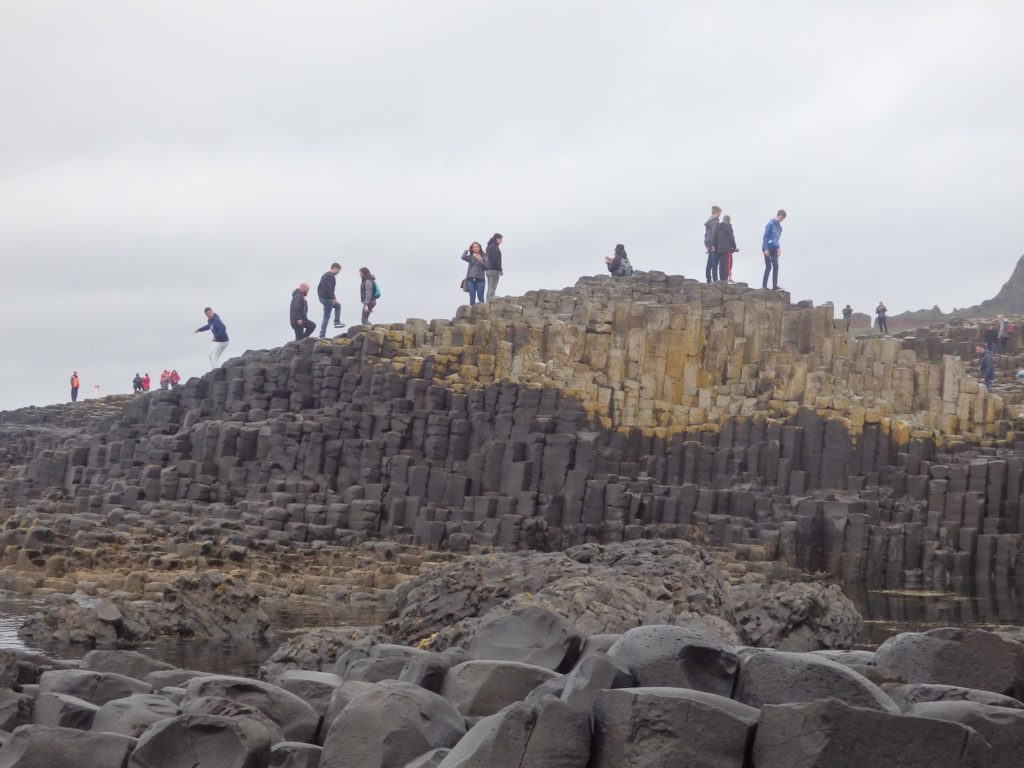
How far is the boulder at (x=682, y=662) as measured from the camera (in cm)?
941

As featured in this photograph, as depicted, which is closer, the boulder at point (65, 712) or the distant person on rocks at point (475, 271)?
the boulder at point (65, 712)

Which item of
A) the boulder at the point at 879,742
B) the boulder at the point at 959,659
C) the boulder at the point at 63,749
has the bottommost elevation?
the boulder at the point at 63,749

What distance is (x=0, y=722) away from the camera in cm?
1083

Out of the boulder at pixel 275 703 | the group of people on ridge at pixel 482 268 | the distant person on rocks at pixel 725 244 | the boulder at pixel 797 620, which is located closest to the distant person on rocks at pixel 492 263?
the group of people on ridge at pixel 482 268

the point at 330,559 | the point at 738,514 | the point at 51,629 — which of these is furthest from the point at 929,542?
the point at 51,629

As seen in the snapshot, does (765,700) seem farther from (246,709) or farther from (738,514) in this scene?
(738,514)

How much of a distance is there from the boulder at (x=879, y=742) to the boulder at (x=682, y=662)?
65.6 inches

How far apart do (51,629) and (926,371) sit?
25.0 metres

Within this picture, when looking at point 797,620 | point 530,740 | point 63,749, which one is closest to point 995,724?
point 530,740

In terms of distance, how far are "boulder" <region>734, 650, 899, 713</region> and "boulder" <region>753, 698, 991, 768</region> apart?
63 cm

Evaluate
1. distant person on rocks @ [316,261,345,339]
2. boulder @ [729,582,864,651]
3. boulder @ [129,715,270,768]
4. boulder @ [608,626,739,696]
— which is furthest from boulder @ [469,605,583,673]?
distant person on rocks @ [316,261,345,339]

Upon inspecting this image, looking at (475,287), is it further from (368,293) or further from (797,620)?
(797,620)

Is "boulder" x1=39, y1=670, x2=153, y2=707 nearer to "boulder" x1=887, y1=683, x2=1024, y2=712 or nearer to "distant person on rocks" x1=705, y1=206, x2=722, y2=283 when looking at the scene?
"boulder" x1=887, y1=683, x2=1024, y2=712

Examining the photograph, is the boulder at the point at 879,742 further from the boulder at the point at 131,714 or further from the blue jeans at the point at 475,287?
the blue jeans at the point at 475,287
